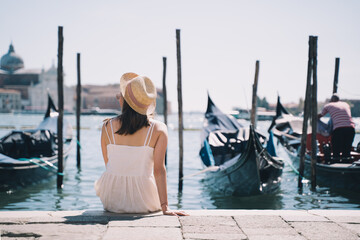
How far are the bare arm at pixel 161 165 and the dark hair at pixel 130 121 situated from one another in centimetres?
7

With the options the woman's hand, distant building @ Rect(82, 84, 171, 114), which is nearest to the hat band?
the woman's hand

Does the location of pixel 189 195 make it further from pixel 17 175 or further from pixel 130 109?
pixel 130 109

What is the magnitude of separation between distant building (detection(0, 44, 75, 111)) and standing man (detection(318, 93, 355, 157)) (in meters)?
69.6

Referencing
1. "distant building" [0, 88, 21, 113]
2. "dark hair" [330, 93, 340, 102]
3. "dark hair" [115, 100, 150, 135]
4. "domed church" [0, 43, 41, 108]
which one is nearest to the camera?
"dark hair" [115, 100, 150, 135]

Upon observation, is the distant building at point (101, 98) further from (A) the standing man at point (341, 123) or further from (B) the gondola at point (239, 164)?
(A) the standing man at point (341, 123)

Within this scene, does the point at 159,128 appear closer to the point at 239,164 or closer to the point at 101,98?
the point at 239,164

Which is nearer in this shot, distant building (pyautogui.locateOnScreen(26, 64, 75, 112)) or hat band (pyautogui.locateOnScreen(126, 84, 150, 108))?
hat band (pyautogui.locateOnScreen(126, 84, 150, 108))

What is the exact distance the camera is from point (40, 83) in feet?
246

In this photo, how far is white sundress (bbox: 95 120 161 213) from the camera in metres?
2.06

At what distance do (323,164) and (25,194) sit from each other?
4.06 metres

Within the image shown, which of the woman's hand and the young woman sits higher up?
the young woman

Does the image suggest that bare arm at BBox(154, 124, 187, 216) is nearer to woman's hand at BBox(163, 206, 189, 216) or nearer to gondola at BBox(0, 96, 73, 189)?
woman's hand at BBox(163, 206, 189, 216)

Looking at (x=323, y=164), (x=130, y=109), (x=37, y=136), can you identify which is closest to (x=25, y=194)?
(x=37, y=136)

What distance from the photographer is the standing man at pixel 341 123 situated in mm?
5887
